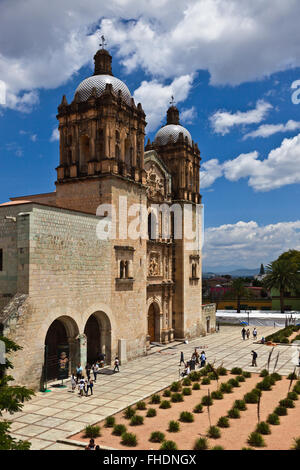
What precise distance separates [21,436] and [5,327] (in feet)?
19.5

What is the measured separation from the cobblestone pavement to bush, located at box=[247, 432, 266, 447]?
6834 millimetres

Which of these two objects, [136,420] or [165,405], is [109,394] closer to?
[165,405]

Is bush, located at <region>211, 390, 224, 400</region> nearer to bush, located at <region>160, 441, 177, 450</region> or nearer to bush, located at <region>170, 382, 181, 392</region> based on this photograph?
bush, located at <region>170, 382, 181, 392</region>

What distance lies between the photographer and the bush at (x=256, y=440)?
52.7ft

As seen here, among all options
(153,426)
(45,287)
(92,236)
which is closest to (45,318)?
(45,287)

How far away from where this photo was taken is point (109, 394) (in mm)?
23344

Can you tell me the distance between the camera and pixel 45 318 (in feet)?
78.7

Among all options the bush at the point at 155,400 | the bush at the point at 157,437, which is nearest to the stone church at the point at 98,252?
the bush at the point at 155,400

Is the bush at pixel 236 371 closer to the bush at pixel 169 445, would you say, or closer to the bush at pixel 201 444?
the bush at pixel 201 444

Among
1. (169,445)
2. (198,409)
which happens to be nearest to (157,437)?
(169,445)

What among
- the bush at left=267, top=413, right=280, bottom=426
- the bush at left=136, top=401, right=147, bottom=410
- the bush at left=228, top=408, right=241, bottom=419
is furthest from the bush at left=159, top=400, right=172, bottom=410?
the bush at left=267, top=413, right=280, bottom=426

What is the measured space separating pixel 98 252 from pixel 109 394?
31.6 feet

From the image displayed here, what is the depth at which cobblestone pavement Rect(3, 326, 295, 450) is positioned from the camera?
17922 mm

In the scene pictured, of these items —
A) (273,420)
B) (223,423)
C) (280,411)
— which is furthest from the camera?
(280,411)
